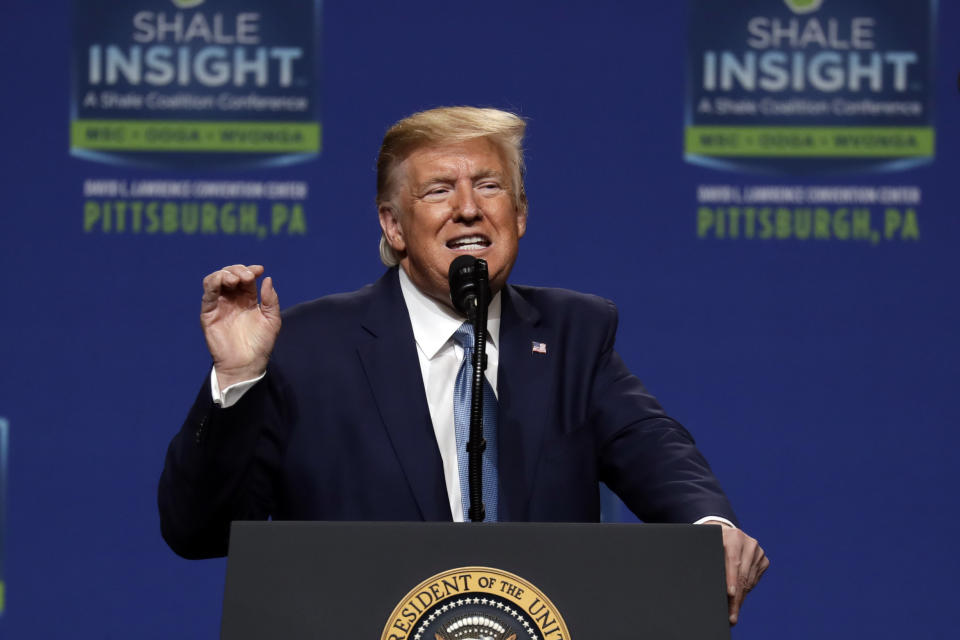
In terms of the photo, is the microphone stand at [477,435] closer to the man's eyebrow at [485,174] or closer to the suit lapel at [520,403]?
the suit lapel at [520,403]

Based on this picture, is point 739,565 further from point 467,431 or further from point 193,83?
point 193,83

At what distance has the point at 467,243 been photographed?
180cm

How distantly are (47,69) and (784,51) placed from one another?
1976 mm

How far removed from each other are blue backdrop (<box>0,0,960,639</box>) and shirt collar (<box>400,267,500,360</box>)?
1.14 meters

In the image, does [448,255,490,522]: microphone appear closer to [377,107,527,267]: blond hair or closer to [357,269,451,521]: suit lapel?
[357,269,451,521]: suit lapel

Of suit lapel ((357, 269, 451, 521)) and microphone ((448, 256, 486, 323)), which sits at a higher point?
microphone ((448, 256, 486, 323))

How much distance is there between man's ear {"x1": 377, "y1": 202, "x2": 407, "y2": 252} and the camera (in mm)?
1893

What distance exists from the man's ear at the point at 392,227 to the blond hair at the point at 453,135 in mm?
15

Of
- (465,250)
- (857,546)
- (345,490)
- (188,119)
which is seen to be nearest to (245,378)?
(345,490)

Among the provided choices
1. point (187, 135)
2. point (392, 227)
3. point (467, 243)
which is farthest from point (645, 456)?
point (187, 135)

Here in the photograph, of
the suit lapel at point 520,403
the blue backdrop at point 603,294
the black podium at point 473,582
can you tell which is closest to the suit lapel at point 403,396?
the suit lapel at point 520,403

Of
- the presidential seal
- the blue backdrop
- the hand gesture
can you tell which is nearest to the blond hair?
the hand gesture

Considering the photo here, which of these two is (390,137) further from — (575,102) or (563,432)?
(575,102)

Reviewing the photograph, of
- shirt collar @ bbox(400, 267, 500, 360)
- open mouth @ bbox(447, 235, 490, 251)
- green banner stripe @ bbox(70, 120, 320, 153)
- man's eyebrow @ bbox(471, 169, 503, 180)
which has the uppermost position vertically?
green banner stripe @ bbox(70, 120, 320, 153)
